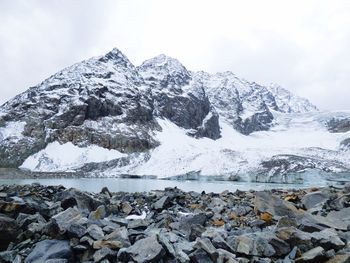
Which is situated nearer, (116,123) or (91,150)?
(91,150)

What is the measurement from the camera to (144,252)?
783 cm

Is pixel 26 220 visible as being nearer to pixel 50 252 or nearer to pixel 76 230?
pixel 76 230

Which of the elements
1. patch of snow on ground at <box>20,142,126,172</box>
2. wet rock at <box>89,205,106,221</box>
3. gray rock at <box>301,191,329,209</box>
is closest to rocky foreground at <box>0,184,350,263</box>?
wet rock at <box>89,205,106,221</box>

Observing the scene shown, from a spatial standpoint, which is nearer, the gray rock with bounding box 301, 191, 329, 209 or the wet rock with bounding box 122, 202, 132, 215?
the gray rock with bounding box 301, 191, 329, 209

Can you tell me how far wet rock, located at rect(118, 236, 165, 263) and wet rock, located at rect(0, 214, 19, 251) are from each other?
3.05m

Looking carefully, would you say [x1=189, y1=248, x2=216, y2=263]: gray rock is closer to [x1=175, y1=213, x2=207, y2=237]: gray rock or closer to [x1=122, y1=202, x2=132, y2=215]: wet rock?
[x1=175, y1=213, x2=207, y2=237]: gray rock

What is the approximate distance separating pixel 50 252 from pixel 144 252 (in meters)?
1.97

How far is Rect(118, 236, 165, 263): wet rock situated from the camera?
767cm

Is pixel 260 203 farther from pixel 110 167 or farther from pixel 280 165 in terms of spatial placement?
pixel 110 167

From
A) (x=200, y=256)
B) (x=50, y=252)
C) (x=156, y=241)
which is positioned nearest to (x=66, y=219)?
(x=50, y=252)

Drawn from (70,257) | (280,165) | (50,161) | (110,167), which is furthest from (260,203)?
(50,161)

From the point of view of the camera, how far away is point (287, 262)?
7.92m

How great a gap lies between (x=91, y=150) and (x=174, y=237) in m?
159

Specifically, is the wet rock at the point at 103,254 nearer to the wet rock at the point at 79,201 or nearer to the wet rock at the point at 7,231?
the wet rock at the point at 7,231
